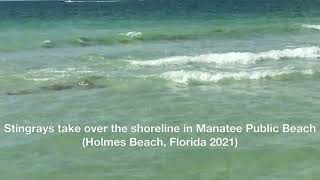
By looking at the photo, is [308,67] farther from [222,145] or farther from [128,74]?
[222,145]

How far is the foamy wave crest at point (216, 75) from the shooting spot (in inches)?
634

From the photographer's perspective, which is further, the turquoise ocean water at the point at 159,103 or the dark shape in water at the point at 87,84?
the dark shape in water at the point at 87,84

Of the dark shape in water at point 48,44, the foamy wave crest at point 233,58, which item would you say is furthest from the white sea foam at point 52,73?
the dark shape in water at point 48,44

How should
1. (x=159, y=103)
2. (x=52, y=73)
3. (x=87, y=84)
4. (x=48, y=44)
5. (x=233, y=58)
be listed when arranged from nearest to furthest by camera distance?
(x=159, y=103), (x=87, y=84), (x=52, y=73), (x=233, y=58), (x=48, y=44)

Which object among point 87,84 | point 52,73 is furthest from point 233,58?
point 87,84

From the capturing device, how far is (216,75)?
16.5m

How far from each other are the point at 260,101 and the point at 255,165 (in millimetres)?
4094

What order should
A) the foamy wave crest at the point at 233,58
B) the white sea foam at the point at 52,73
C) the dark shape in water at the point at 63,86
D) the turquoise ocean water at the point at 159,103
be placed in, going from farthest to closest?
the foamy wave crest at the point at 233,58 < the white sea foam at the point at 52,73 < the dark shape in water at the point at 63,86 < the turquoise ocean water at the point at 159,103

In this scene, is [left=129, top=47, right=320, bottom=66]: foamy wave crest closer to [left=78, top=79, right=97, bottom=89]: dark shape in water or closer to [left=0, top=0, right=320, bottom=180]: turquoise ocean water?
[left=0, top=0, right=320, bottom=180]: turquoise ocean water

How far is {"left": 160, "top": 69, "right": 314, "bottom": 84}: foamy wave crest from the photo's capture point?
16109mm

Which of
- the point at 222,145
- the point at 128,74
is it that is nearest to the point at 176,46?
the point at 128,74

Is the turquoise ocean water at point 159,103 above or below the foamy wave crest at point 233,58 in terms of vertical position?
below

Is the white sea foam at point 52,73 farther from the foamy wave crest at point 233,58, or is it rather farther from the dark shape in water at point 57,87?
the foamy wave crest at point 233,58

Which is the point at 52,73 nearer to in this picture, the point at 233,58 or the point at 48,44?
the point at 233,58
